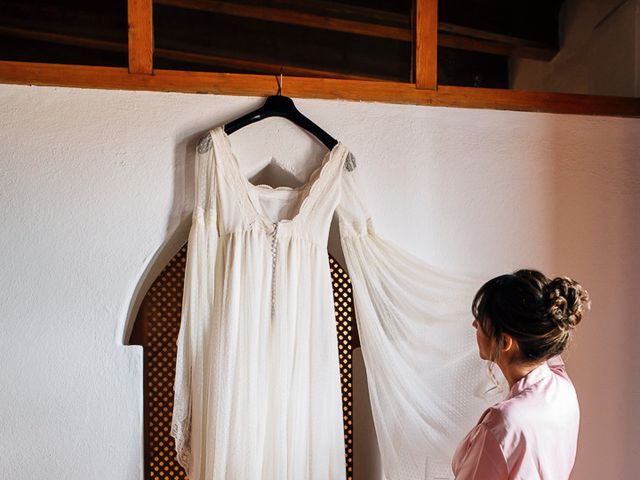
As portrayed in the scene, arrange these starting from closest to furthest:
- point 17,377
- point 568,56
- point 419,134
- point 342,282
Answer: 1. point 17,377
2. point 419,134
3. point 342,282
4. point 568,56

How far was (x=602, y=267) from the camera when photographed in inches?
96.9

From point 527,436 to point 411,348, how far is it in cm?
71

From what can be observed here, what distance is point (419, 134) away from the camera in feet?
7.83

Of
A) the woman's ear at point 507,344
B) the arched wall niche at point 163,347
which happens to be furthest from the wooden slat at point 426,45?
the woman's ear at point 507,344

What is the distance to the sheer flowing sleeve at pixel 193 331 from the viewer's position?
82.2 inches

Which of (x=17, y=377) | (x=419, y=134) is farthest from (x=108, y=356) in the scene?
(x=419, y=134)

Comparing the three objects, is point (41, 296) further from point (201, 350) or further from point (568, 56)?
point (568, 56)

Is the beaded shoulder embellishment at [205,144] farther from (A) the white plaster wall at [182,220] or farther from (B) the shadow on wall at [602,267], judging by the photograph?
(B) the shadow on wall at [602,267]

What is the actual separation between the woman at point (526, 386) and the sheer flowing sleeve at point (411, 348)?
1.66 feet

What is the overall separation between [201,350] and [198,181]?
551 millimetres

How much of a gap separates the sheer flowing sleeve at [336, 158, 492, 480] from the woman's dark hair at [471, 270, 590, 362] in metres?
0.59

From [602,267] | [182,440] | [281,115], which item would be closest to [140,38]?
[281,115]

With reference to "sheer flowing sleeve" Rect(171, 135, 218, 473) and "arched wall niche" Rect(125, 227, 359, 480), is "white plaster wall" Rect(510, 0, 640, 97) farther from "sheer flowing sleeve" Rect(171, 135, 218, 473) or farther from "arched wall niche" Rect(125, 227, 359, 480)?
"sheer flowing sleeve" Rect(171, 135, 218, 473)

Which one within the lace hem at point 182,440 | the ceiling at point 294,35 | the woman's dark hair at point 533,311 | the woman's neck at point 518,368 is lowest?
the lace hem at point 182,440
